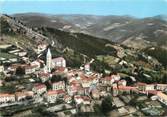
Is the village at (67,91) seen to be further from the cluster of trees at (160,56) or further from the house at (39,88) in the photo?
the cluster of trees at (160,56)

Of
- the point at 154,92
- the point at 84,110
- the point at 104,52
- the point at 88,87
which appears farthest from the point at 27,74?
the point at 104,52

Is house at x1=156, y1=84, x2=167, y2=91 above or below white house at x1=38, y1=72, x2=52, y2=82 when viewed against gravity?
below

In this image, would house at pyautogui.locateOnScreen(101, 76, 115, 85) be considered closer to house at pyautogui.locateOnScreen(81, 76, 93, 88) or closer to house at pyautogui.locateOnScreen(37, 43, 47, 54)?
house at pyautogui.locateOnScreen(81, 76, 93, 88)

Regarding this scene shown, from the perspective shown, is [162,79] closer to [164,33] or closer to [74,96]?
[74,96]

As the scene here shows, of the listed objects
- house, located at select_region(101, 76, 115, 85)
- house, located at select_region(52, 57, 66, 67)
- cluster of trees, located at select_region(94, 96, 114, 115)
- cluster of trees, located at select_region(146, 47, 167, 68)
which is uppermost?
house, located at select_region(52, 57, 66, 67)

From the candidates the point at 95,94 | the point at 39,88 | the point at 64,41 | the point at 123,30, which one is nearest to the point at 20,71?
the point at 39,88

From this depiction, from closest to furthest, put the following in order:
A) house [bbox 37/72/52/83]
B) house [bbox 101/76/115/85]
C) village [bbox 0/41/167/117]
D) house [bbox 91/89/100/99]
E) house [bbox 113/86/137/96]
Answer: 1. village [bbox 0/41/167/117]
2. house [bbox 91/89/100/99]
3. house [bbox 113/86/137/96]
4. house [bbox 37/72/52/83]
5. house [bbox 101/76/115/85]

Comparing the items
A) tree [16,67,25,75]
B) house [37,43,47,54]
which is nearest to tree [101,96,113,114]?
tree [16,67,25,75]

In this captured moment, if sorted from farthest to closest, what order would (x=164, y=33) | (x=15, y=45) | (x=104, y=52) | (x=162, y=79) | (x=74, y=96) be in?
(x=164, y=33) → (x=104, y=52) → (x=15, y=45) → (x=162, y=79) → (x=74, y=96)
